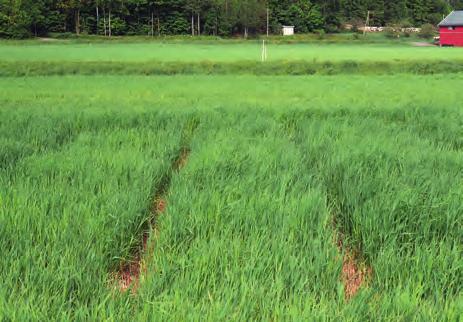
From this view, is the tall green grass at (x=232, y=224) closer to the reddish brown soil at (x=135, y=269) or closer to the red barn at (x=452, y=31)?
the reddish brown soil at (x=135, y=269)

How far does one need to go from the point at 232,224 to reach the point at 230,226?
0.04m

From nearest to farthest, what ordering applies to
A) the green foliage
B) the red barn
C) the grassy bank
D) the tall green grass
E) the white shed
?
the tall green grass → the grassy bank → the red barn → the green foliage → the white shed

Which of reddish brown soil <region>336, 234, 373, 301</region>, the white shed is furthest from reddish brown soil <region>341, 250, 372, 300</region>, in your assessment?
the white shed

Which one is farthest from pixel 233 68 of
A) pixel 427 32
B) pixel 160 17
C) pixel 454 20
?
pixel 427 32

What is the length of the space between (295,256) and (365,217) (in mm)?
667

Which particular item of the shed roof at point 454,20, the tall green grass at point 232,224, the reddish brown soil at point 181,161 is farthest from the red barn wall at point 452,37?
the reddish brown soil at point 181,161

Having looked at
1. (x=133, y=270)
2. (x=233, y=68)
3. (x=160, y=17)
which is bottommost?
(x=133, y=270)

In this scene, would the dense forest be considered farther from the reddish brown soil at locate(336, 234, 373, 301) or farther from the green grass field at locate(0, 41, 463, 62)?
the reddish brown soil at locate(336, 234, 373, 301)

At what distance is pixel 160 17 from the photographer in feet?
203

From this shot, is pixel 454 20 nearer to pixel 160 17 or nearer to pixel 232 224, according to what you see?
pixel 160 17

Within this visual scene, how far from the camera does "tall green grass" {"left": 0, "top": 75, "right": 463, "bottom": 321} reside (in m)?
1.84

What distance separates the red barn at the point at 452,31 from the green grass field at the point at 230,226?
49.0m

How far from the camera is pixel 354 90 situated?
13.2m

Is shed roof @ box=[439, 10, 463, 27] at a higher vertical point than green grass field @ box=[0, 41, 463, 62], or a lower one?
higher
